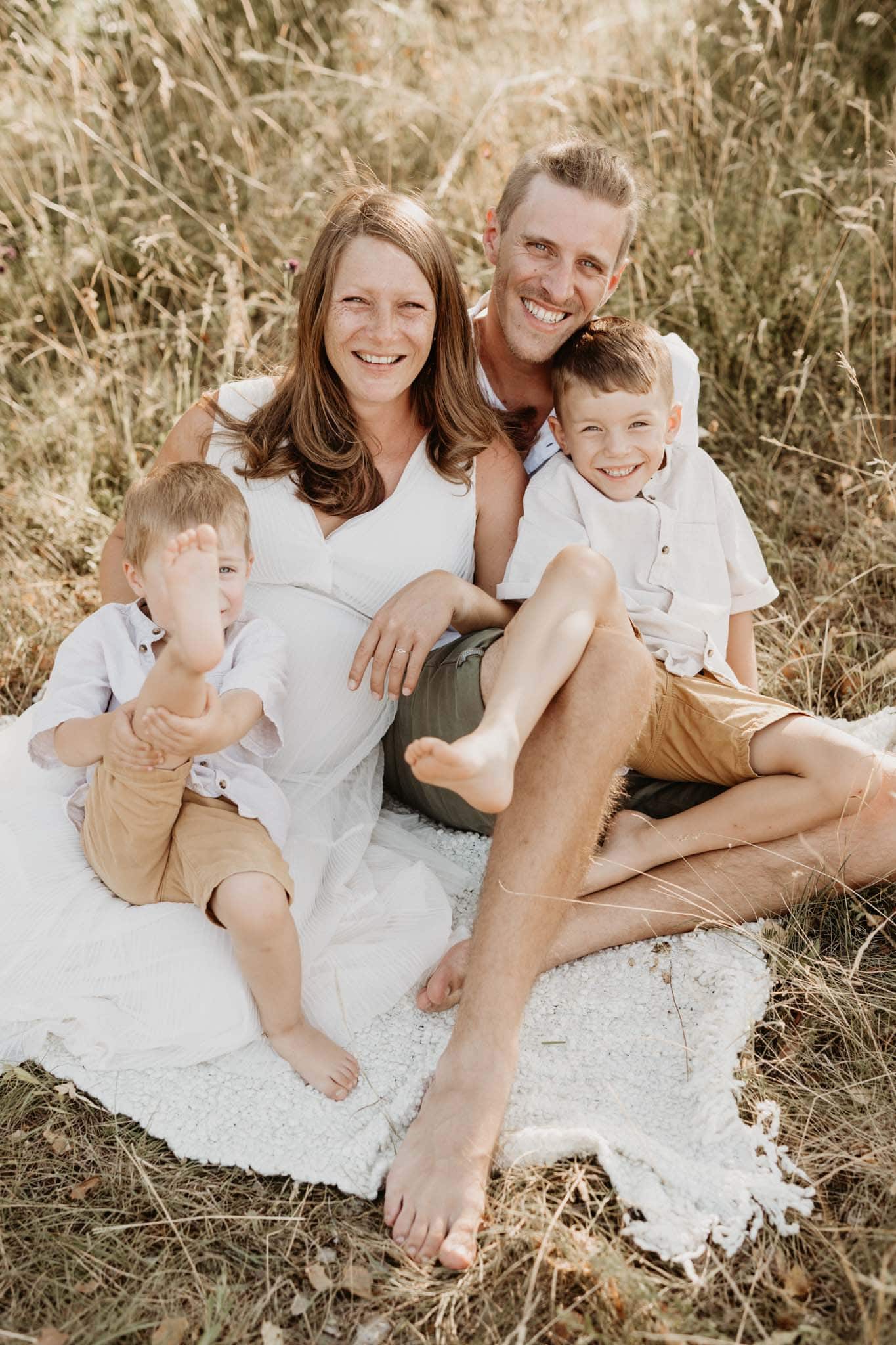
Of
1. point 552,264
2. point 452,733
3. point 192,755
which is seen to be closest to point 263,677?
point 192,755

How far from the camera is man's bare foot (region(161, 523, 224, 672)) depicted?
190 centimetres

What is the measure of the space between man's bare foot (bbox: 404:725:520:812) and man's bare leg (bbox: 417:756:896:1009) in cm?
63

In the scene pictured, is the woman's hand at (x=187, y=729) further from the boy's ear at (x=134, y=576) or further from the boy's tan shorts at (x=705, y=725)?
the boy's tan shorts at (x=705, y=725)

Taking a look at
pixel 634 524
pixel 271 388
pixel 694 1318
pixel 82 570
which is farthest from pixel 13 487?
pixel 694 1318

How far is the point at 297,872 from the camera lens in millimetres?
2506

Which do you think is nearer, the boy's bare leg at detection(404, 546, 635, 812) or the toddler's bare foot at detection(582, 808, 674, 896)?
the boy's bare leg at detection(404, 546, 635, 812)

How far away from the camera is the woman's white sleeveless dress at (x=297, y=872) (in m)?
2.28

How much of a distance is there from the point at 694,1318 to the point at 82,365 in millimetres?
3641

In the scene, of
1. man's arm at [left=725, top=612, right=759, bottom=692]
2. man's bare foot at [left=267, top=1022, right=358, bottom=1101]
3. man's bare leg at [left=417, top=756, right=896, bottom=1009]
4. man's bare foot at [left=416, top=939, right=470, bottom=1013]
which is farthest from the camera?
man's arm at [left=725, top=612, right=759, bottom=692]

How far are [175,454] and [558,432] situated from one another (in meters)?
0.96

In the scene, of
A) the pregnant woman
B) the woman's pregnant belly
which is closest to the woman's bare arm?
the pregnant woman

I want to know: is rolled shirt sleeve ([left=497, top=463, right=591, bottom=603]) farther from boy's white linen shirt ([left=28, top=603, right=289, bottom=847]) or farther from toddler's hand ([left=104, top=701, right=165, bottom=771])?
toddler's hand ([left=104, top=701, right=165, bottom=771])

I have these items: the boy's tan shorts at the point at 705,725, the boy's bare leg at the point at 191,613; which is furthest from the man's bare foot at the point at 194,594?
the boy's tan shorts at the point at 705,725

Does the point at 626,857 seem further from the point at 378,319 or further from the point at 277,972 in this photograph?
the point at 378,319
